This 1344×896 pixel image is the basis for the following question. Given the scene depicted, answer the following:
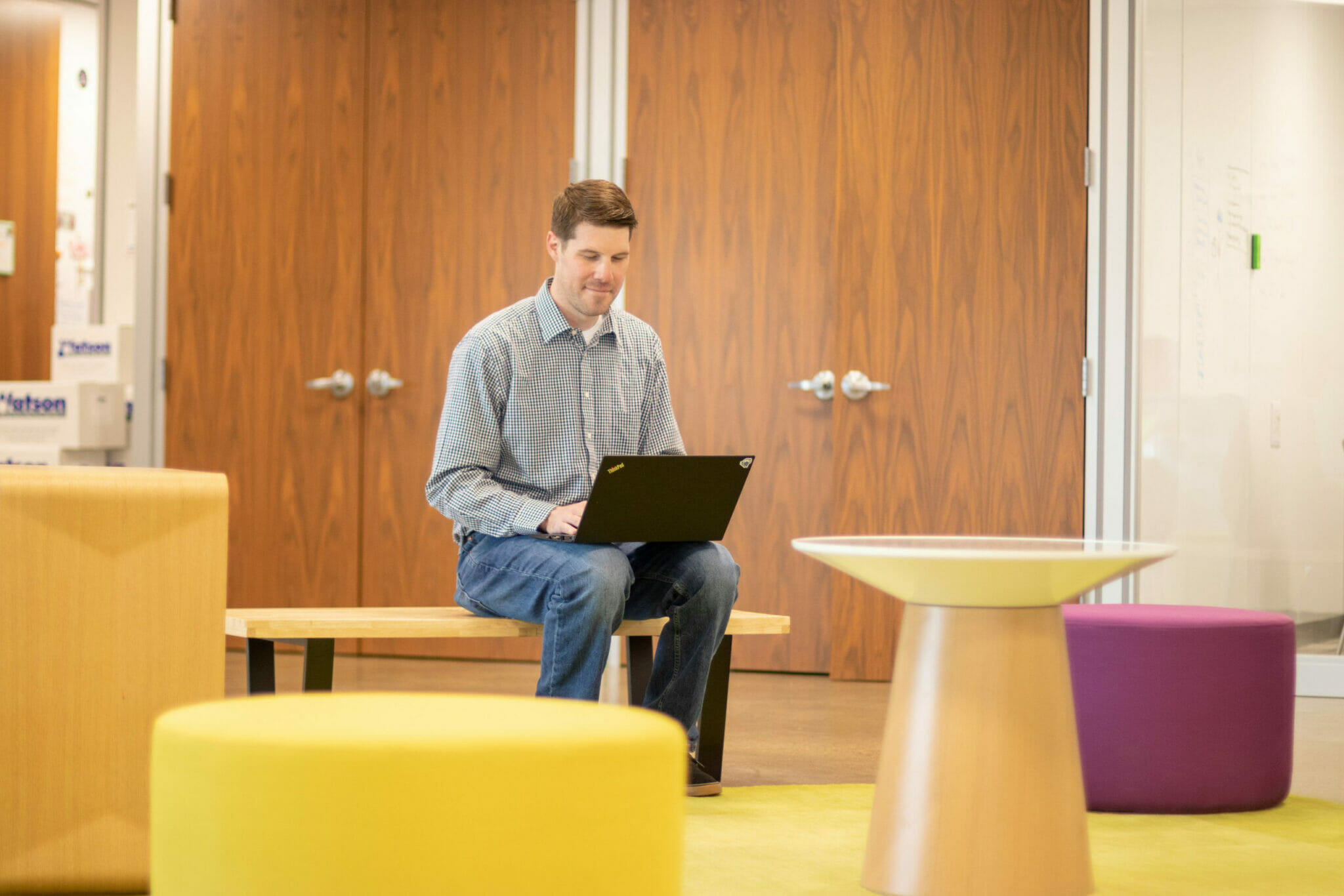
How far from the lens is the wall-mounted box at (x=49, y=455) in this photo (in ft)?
16.1

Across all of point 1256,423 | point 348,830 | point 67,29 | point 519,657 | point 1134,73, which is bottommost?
point 519,657

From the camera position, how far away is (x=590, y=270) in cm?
269

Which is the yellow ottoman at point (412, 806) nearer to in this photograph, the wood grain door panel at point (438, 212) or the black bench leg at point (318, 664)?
the black bench leg at point (318, 664)

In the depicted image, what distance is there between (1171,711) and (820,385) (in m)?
2.08

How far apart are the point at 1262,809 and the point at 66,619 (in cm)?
198

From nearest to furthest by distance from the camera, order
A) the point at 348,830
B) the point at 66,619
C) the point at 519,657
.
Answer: the point at 348,830, the point at 66,619, the point at 519,657

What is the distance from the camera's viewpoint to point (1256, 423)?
14.1 ft

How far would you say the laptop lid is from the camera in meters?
2.38

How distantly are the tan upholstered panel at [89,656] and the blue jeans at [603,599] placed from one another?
71 cm

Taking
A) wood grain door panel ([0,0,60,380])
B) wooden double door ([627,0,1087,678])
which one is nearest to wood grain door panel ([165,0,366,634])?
wood grain door panel ([0,0,60,380])

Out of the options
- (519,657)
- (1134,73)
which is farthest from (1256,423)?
(519,657)

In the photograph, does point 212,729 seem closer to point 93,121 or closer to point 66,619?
point 66,619

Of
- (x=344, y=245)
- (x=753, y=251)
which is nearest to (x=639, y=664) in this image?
(x=753, y=251)

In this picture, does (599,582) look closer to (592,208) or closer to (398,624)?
(398,624)
